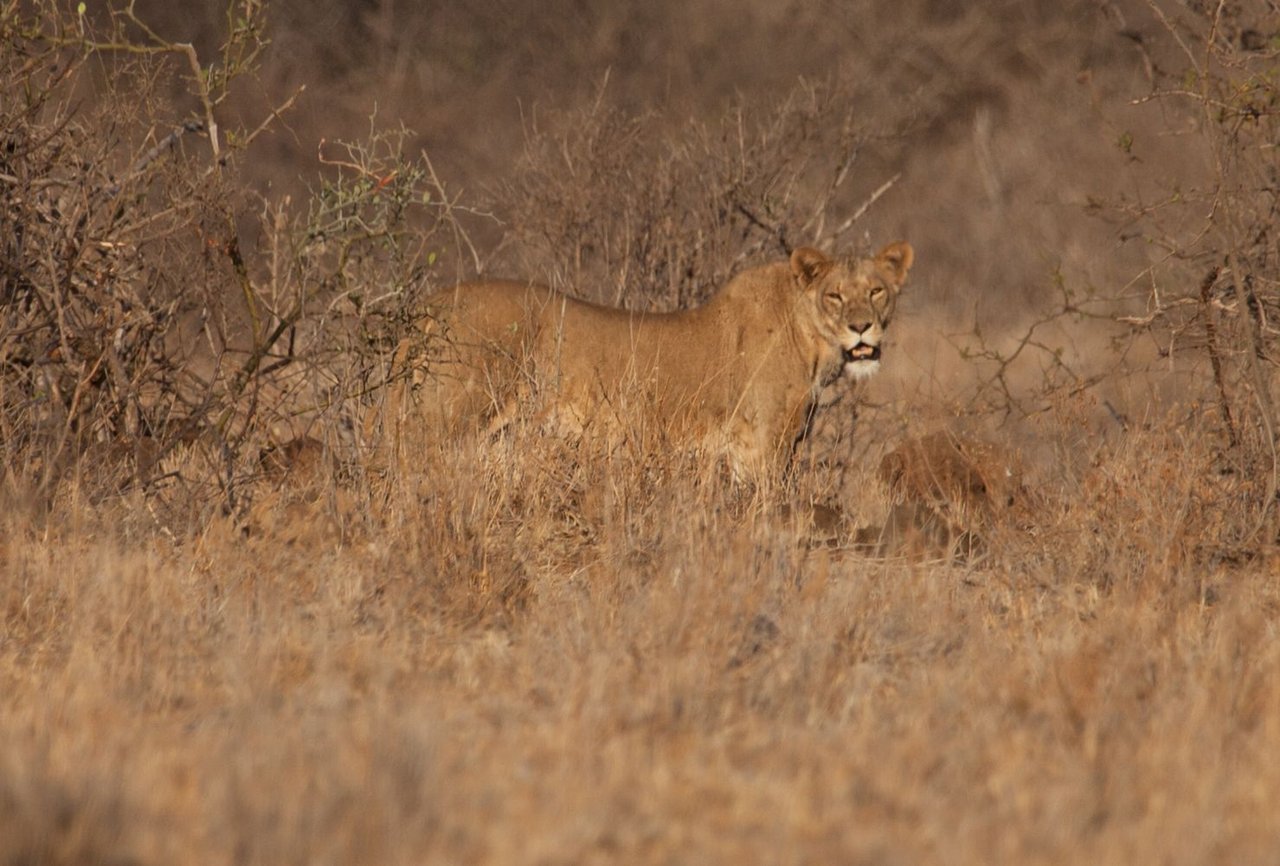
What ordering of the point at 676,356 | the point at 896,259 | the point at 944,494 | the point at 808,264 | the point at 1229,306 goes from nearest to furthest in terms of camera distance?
the point at 1229,306 < the point at 944,494 < the point at 676,356 < the point at 808,264 < the point at 896,259

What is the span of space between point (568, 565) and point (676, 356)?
208 cm

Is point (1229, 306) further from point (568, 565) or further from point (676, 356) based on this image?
point (568, 565)

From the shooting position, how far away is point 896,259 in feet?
28.7

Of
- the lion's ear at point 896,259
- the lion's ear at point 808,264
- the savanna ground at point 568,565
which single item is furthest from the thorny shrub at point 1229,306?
the lion's ear at point 808,264

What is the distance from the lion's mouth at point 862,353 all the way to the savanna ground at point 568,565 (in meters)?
0.43

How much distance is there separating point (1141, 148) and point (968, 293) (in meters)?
2.32

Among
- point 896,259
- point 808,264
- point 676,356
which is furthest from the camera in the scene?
point 896,259

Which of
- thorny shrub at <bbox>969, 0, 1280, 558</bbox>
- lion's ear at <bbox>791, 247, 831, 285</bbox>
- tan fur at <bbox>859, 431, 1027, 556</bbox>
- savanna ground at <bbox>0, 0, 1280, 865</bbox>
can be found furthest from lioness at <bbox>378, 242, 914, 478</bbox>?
thorny shrub at <bbox>969, 0, 1280, 558</bbox>

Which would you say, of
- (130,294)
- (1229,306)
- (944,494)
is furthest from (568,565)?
(1229,306)

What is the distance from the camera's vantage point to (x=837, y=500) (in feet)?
27.9

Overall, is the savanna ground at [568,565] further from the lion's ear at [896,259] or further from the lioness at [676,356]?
the lion's ear at [896,259]

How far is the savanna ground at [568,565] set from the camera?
378 cm

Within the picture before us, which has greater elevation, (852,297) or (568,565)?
(852,297)

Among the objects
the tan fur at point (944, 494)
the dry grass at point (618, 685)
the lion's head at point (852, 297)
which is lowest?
the dry grass at point (618, 685)
